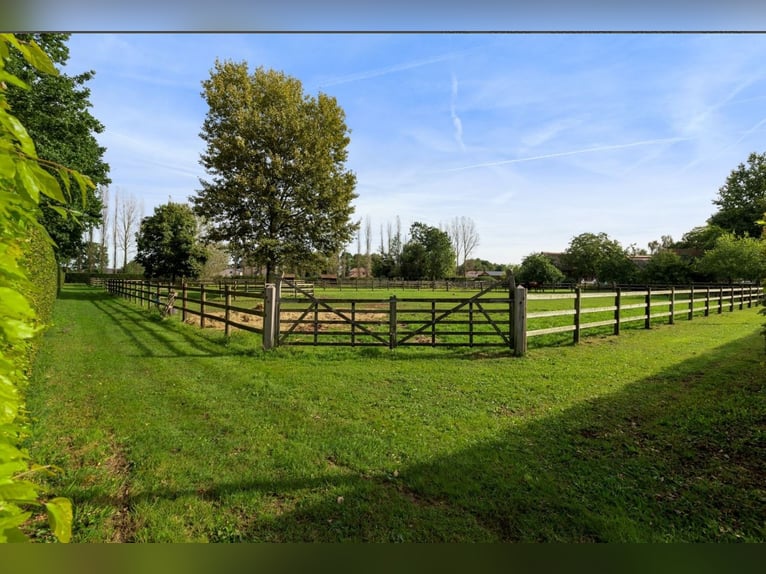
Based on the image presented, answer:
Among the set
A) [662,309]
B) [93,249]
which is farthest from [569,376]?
[662,309]

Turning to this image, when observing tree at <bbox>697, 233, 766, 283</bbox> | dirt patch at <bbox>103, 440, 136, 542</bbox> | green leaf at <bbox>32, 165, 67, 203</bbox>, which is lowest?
dirt patch at <bbox>103, 440, 136, 542</bbox>

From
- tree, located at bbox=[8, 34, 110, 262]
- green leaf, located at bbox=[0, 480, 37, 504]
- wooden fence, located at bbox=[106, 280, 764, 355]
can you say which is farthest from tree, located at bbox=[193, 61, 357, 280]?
green leaf, located at bbox=[0, 480, 37, 504]

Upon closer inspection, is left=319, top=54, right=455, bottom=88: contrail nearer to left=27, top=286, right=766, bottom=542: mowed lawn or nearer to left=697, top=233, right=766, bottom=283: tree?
left=27, top=286, right=766, bottom=542: mowed lawn

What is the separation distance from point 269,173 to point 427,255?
29.6 meters

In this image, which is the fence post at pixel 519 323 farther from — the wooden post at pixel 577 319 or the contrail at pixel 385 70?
the contrail at pixel 385 70

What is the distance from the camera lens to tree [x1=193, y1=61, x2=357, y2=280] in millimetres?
15742

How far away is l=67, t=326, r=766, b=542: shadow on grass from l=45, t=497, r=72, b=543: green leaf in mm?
1036

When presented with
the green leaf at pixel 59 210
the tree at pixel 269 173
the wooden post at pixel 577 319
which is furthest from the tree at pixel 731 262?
the green leaf at pixel 59 210

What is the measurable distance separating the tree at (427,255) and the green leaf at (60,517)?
4283 cm

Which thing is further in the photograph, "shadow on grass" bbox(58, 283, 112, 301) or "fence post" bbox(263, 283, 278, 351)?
"shadow on grass" bbox(58, 283, 112, 301)

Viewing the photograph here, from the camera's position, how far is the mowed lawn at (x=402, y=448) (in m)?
1.83

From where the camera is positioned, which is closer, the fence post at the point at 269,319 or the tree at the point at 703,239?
the fence post at the point at 269,319
